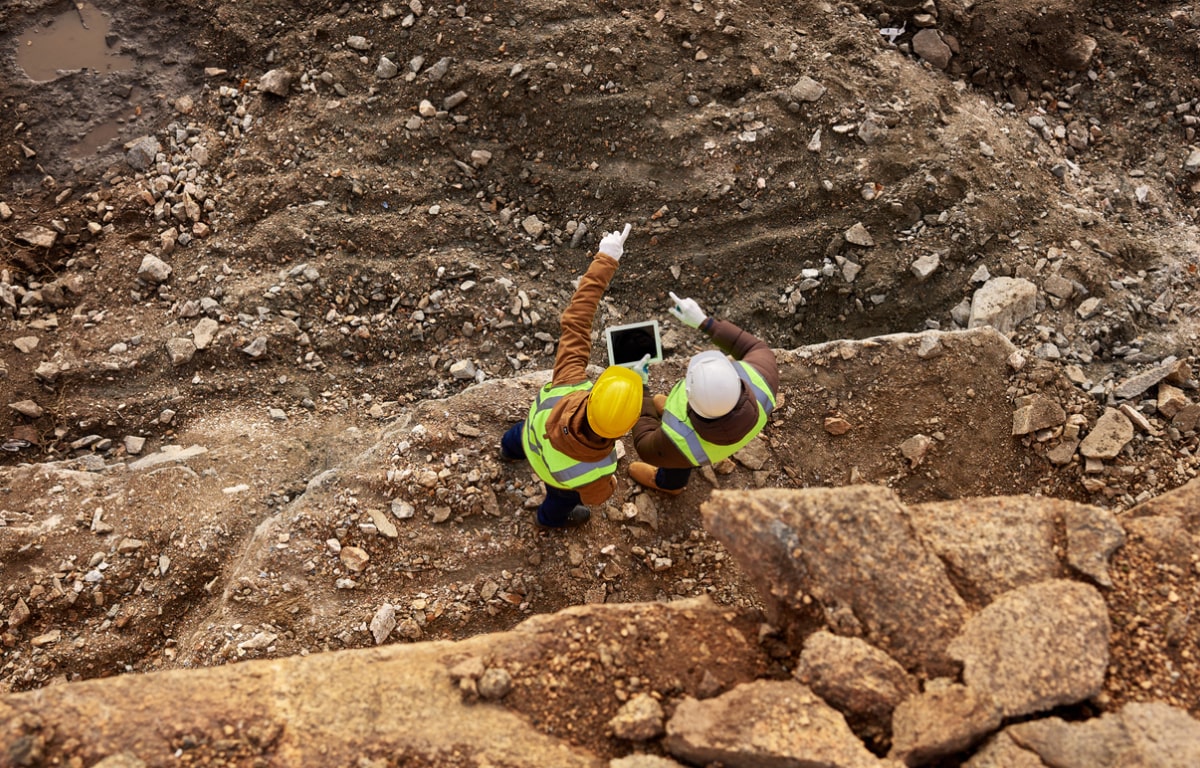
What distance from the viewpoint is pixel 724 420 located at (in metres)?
3.05

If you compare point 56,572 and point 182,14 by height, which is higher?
point 182,14

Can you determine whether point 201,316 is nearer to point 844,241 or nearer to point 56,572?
point 56,572

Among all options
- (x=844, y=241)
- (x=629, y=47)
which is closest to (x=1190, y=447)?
(x=844, y=241)

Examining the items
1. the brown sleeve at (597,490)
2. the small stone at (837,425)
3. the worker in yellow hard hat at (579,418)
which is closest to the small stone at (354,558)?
the worker in yellow hard hat at (579,418)

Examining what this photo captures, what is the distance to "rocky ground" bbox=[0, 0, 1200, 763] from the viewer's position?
3.79 metres

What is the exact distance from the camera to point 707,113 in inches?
186

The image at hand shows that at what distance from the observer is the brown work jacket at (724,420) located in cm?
307

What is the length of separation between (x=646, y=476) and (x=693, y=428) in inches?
30.6

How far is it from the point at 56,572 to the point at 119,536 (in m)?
0.31

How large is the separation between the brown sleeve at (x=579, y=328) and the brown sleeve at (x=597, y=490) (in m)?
0.47

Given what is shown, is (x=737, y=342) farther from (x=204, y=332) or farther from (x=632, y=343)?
(x=204, y=332)

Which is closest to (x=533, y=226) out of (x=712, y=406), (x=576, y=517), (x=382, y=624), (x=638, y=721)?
(x=576, y=517)

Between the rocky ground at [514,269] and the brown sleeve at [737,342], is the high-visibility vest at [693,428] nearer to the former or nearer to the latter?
the brown sleeve at [737,342]

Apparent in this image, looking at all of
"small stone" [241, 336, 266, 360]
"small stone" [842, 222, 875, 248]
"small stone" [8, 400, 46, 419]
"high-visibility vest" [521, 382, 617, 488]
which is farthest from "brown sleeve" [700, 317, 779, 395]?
"small stone" [8, 400, 46, 419]
